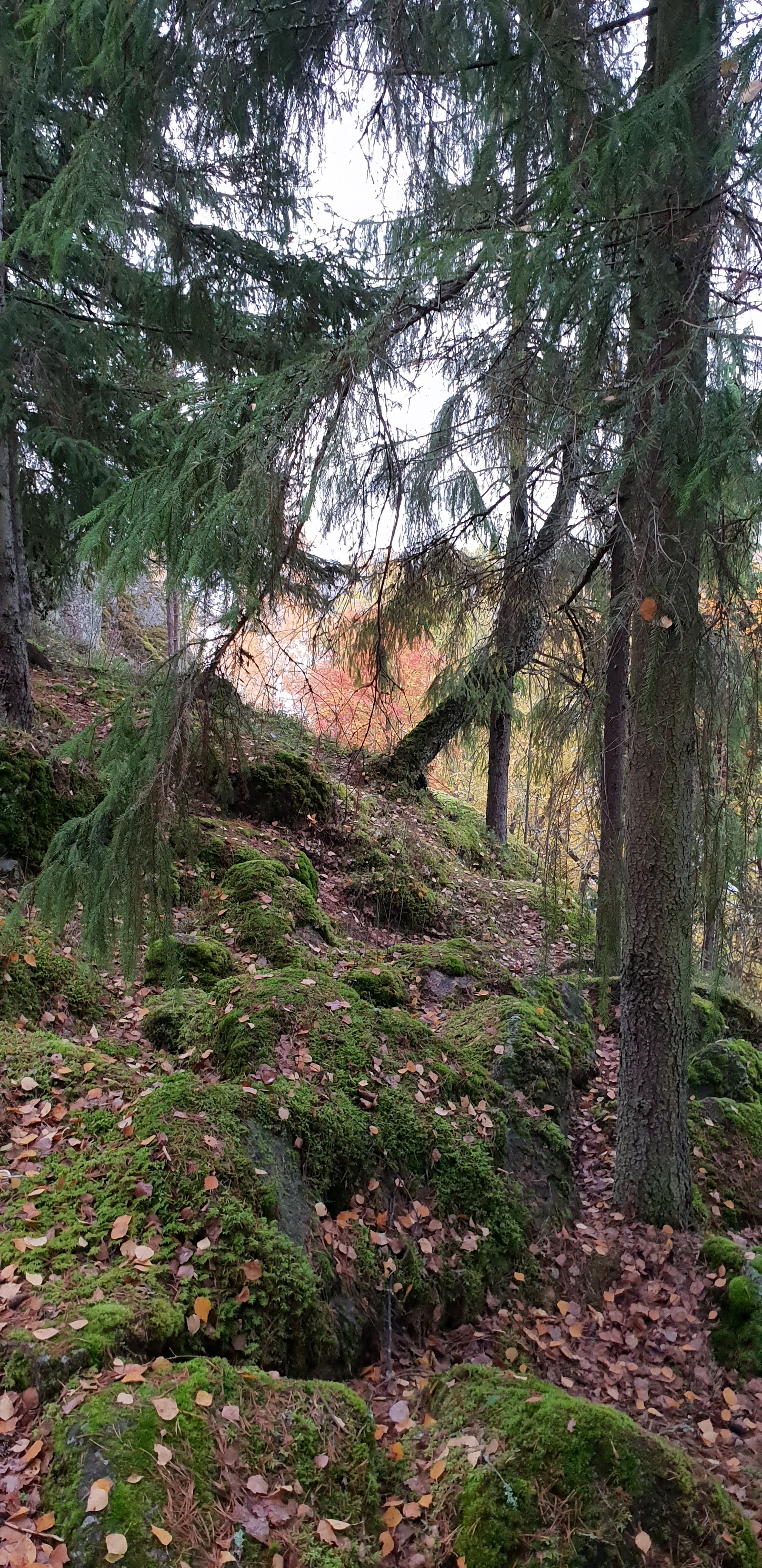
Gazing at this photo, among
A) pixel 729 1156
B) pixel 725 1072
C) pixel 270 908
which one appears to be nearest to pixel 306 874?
pixel 270 908

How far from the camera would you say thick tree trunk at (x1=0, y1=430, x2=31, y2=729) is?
6301 mm

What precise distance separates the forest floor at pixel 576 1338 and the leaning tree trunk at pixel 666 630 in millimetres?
386

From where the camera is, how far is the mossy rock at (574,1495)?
2.51 m

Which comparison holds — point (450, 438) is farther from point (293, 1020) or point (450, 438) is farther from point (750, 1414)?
point (750, 1414)

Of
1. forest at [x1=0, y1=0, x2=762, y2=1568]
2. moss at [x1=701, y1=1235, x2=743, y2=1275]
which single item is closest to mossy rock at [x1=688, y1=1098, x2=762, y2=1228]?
forest at [x1=0, y1=0, x2=762, y2=1568]

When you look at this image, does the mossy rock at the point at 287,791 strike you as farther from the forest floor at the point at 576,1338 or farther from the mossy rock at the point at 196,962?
the forest floor at the point at 576,1338

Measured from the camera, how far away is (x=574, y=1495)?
8.54 feet

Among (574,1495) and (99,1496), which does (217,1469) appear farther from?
(574,1495)

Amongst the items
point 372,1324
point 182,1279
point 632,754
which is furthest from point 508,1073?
point 182,1279

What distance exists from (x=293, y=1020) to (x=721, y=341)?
3.96 meters

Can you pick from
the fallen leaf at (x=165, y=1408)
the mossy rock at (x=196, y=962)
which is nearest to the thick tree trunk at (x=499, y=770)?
the mossy rock at (x=196, y=962)

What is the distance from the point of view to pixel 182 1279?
2869 millimetres

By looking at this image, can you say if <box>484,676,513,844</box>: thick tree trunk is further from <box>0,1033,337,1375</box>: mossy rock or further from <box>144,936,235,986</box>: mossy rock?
<box>0,1033,337,1375</box>: mossy rock

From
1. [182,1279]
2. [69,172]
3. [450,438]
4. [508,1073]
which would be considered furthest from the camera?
[508,1073]
